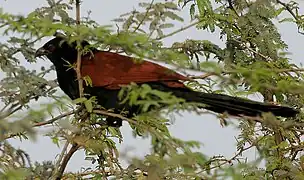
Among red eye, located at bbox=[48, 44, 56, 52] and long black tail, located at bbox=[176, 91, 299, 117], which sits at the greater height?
red eye, located at bbox=[48, 44, 56, 52]

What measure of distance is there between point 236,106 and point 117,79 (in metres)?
0.41

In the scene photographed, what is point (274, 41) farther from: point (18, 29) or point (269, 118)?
point (18, 29)

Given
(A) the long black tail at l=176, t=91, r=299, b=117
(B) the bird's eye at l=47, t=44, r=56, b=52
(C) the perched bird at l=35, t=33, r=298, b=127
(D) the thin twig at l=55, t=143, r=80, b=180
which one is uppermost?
(B) the bird's eye at l=47, t=44, r=56, b=52

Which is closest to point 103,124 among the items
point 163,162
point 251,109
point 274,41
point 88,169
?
point 88,169

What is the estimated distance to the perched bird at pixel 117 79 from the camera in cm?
120

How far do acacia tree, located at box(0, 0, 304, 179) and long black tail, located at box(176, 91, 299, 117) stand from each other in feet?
0.07

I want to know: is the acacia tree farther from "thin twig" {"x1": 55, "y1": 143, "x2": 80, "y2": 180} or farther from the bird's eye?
the bird's eye

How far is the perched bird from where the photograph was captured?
3.93ft

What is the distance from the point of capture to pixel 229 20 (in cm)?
158

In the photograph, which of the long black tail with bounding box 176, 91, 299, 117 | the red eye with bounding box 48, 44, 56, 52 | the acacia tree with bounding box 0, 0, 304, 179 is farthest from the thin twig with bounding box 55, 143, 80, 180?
the red eye with bounding box 48, 44, 56, 52

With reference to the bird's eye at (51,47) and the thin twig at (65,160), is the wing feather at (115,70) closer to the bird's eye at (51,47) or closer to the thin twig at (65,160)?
the bird's eye at (51,47)

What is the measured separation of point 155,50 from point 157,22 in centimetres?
26

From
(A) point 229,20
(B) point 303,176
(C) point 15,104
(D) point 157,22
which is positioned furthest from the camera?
(A) point 229,20

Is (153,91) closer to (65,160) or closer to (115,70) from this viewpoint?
(65,160)
